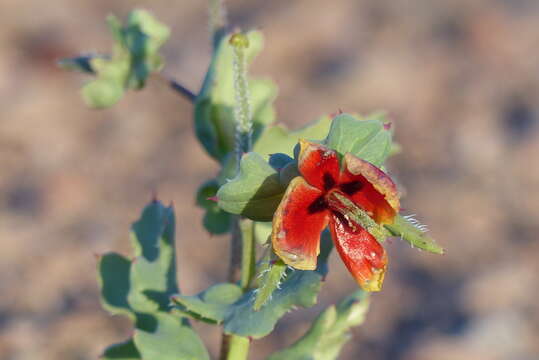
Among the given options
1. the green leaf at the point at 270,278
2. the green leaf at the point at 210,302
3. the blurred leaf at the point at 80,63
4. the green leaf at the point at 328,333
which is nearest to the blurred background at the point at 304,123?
the blurred leaf at the point at 80,63

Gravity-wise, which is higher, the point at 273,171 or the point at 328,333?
the point at 273,171

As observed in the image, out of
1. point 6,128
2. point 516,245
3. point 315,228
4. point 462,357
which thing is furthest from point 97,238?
point 315,228

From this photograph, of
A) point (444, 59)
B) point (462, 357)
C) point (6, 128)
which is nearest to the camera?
point (462, 357)

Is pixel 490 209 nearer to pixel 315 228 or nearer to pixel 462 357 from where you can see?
pixel 462 357

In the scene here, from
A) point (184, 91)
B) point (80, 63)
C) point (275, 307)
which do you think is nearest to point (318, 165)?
point (275, 307)

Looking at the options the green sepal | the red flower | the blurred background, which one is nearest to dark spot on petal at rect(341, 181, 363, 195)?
the red flower

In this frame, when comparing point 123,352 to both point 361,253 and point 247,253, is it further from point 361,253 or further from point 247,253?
point 361,253
